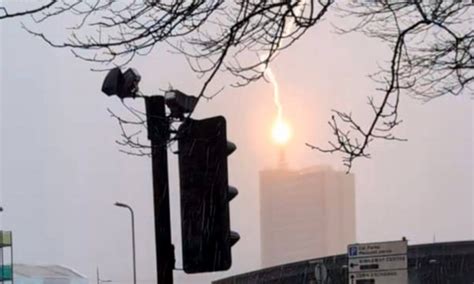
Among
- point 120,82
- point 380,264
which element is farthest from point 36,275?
point 120,82

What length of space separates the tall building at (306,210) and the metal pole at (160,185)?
8.31 feet

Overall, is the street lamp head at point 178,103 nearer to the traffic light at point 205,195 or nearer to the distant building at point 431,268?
the traffic light at point 205,195

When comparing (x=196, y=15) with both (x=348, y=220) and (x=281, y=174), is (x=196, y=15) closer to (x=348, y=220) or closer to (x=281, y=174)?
(x=281, y=174)

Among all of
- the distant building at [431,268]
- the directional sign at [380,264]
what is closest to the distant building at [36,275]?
the distant building at [431,268]

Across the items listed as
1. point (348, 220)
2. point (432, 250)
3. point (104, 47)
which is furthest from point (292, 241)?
point (432, 250)

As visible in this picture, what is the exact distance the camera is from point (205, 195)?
11.7 ft

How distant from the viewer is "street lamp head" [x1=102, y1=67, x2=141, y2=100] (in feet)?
13.0

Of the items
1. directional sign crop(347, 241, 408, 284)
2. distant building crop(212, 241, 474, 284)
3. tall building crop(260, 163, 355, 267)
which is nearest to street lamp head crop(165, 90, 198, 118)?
directional sign crop(347, 241, 408, 284)

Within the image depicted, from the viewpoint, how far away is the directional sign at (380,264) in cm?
506

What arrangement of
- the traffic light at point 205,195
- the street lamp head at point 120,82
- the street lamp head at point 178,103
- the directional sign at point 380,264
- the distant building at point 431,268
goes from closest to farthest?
the traffic light at point 205,195 < the street lamp head at point 178,103 < the street lamp head at point 120,82 < the directional sign at point 380,264 < the distant building at point 431,268

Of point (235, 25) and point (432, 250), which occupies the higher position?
point (235, 25)

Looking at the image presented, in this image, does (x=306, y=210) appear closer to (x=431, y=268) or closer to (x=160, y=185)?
(x=160, y=185)

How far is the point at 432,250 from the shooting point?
103ft

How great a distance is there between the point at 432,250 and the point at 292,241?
72.2 feet
